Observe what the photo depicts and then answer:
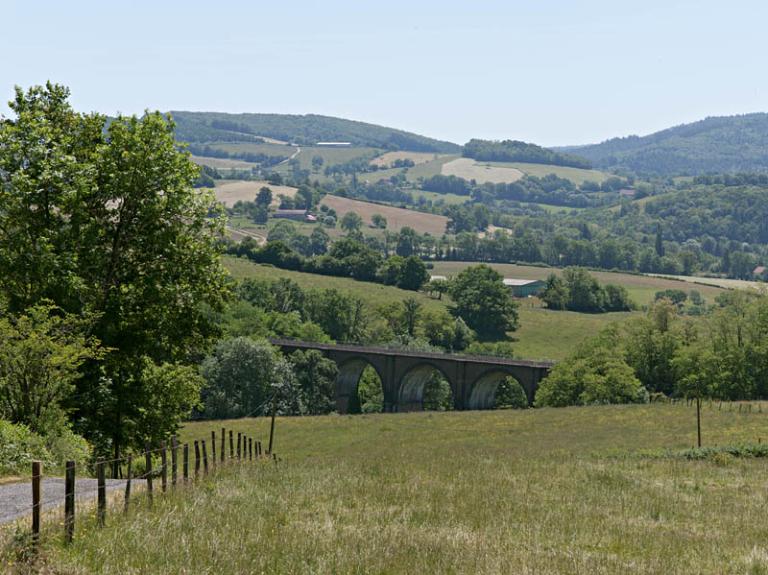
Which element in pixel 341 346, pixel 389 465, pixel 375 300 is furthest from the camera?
pixel 375 300

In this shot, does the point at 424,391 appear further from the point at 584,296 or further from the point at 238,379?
the point at 584,296

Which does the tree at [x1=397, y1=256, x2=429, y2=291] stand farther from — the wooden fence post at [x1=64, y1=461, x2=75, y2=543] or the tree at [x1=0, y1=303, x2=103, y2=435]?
the wooden fence post at [x1=64, y1=461, x2=75, y2=543]

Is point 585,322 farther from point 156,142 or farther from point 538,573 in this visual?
point 538,573

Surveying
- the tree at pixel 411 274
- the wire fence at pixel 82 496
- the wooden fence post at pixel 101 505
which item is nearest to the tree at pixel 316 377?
the tree at pixel 411 274

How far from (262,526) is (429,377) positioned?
10038 cm

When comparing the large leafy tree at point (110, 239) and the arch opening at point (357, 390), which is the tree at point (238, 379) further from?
the large leafy tree at point (110, 239)

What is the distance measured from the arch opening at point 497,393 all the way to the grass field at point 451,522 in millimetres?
74711

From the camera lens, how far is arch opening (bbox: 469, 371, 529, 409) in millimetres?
106625

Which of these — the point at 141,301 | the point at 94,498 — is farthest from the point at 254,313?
the point at 94,498

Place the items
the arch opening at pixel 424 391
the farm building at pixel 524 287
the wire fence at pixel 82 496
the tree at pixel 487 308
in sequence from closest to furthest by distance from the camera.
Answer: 1. the wire fence at pixel 82 496
2. the arch opening at pixel 424 391
3. the tree at pixel 487 308
4. the farm building at pixel 524 287

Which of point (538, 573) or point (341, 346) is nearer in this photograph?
point (538, 573)

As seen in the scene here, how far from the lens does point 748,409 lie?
7131 cm

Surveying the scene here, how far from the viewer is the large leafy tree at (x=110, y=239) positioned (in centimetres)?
2627

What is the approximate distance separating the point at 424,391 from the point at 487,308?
3591 centimetres
